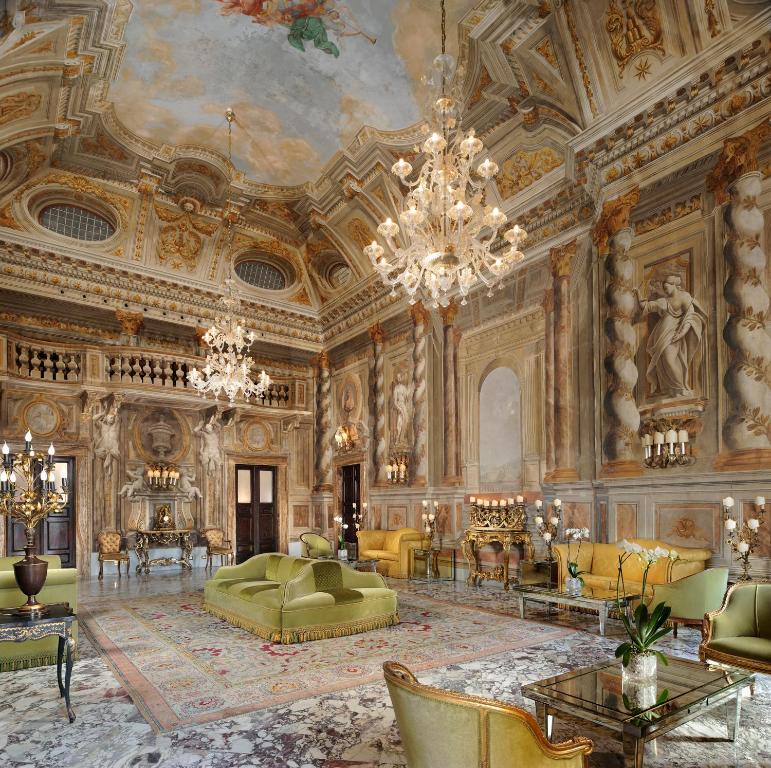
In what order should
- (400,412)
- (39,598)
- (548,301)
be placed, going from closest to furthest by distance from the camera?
(39,598)
(548,301)
(400,412)

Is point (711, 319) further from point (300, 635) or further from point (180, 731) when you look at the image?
point (180, 731)

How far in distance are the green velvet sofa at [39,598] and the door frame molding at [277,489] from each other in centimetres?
832

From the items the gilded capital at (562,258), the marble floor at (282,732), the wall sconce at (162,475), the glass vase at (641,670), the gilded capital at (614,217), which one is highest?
the gilded capital at (614,217)

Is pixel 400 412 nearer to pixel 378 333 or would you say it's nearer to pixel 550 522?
pixel 378 333

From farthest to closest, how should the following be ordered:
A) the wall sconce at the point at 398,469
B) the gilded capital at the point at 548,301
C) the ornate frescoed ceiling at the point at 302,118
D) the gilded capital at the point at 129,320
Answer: the gilded capital at the point at 129,320, the wall sconce at the point at 398,469, the gilded capital at the point at 548,301, the ornate frescoed ceiling at the point at 302,118

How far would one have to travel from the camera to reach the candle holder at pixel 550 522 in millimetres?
8312

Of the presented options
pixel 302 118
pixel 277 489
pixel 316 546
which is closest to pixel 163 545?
pixel 277 489

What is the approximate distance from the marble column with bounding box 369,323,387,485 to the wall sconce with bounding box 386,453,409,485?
0.35 metres

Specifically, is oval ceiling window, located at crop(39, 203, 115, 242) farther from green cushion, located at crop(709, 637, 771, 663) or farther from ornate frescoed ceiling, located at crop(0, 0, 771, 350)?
green cushion, located at crop(709, 637, 771, 663)

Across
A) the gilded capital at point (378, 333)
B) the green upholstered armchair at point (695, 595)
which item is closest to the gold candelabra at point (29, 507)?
the green upholstered armchair at point (695, 595)

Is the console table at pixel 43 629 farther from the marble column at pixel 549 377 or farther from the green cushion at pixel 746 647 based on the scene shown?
the marble column at pixel 549 377

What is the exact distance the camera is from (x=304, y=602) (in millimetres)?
6441

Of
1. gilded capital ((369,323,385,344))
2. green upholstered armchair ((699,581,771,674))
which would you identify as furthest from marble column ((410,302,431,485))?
Result: green upholstered armchair ((699,581,771,674))

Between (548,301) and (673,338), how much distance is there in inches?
89.9
